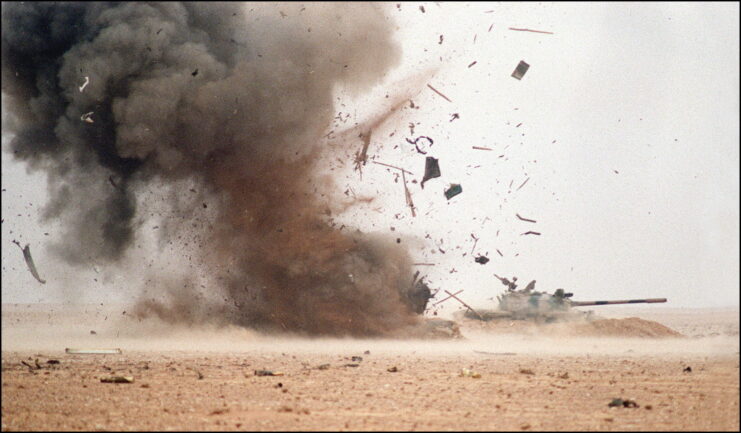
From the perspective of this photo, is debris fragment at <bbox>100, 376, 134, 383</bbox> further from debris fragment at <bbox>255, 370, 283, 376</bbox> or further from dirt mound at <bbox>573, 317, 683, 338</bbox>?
dirt mound at <bbox>573, 317, 683, 338</bbox>

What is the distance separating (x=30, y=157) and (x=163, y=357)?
952 centimetres

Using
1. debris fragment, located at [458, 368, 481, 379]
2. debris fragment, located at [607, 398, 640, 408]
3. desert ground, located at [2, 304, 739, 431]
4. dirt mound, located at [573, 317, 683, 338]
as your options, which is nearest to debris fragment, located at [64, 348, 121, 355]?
desert ground, located at [2, 304, 739, 431]

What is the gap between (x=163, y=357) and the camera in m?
20.4

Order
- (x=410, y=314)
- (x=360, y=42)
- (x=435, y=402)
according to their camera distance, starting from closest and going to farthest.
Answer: (x=435, y=402), (x=360, y=42), (x=410, y=314)

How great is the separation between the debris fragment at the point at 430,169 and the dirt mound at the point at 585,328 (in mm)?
7510

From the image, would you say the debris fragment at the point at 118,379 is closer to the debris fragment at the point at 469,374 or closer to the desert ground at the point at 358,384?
the desert ground at the point at 358,384

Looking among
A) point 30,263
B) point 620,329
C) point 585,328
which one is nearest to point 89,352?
point 30,263

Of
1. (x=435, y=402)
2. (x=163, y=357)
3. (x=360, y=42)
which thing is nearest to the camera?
(x=435, y=402)

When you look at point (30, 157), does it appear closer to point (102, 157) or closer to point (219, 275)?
point (102, 157)

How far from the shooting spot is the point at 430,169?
79.7ft

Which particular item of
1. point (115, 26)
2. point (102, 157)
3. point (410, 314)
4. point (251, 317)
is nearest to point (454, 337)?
point (410, 314)

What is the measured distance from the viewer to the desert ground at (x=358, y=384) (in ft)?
37.7

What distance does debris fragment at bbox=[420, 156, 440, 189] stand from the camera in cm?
2409

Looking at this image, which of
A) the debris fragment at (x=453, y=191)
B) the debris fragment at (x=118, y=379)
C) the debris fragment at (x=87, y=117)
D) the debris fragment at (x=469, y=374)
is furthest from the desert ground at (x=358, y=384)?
the debris fragment at (x=87, y=117)
